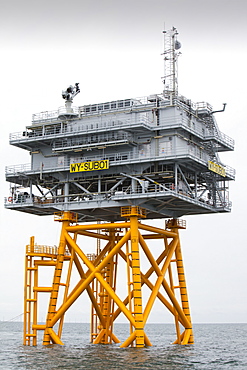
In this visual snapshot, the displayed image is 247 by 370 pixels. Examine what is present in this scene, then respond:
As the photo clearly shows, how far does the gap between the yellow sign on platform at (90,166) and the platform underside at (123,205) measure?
6.86 feet

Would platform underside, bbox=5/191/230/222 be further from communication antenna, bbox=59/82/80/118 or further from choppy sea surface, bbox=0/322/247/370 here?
choppy sea surface, bbox=0/322/247/370

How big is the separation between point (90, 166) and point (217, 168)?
8842mm

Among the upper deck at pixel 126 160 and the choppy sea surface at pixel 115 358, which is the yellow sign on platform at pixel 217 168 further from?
the choppy sea surface at pixel 115 358

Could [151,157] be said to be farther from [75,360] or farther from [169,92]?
[75,360]

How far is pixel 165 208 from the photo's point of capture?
47562 mm

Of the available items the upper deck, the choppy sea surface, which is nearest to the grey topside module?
the upper deck

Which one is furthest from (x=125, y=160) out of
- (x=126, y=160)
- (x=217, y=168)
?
(x=217, y=168)

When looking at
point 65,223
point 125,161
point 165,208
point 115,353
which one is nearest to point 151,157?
point 125,161

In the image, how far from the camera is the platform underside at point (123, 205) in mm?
44125

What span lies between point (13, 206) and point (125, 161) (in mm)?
8799

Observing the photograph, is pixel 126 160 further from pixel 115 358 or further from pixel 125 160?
pixel 115 358

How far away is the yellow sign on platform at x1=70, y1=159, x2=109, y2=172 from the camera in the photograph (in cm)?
4519

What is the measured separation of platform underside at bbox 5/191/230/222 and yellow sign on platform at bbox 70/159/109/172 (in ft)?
6.86

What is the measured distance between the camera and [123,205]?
147 feet
